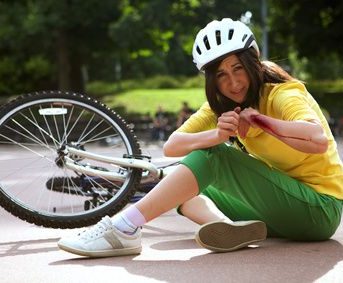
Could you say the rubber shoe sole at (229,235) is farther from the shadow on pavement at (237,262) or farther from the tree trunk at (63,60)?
the tree trunk at (63,60)

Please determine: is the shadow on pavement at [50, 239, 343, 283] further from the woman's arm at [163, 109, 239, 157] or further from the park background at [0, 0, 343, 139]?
the park background at [0, 0, 343, 139]

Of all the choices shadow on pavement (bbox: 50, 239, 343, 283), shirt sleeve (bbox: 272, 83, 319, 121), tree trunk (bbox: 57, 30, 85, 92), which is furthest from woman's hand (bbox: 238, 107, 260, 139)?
tree trunk (bbox: 57, 30, 85, 92)

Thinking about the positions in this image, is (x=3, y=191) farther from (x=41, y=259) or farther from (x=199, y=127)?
(x=199, y=127)

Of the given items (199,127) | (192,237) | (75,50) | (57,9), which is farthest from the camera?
(75,50)

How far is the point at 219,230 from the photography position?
330 centimetres

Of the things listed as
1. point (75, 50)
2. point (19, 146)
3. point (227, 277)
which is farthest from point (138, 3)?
point (227, 277)

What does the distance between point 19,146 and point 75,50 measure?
26.3 metres

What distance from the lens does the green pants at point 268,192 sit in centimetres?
318

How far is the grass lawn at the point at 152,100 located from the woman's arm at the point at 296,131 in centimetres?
2693

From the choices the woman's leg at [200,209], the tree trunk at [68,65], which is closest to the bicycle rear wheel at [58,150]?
the woman's leg at [200,209]

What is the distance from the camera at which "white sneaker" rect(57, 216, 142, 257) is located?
10.7ft

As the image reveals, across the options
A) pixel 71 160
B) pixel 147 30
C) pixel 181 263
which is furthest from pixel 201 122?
pixel 147 30

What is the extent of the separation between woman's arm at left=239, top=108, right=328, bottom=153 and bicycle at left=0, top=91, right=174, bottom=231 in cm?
125

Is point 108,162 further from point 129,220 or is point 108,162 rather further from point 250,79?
point 250,79
